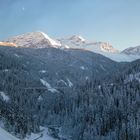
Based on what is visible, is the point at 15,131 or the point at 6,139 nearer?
the point at 6,139

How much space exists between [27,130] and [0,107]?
20.5m

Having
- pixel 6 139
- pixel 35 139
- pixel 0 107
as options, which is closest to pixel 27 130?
pixel 35 139

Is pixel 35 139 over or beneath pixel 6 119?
beneath

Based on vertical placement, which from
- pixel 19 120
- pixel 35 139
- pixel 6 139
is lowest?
pixel 35 139

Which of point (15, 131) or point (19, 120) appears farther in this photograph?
point (19, 120)

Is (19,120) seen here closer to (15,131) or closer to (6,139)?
(15,131)

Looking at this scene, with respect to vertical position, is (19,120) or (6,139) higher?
(6,139)

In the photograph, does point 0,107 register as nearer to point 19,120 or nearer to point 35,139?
point 19,120

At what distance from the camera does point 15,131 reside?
179250 millimetres

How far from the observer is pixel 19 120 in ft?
635

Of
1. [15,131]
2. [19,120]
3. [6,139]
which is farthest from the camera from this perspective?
[19,120]

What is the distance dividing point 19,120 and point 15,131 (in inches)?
583

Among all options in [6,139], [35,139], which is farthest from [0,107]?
[6,139]

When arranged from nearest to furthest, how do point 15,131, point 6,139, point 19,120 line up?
point 6,139
point 15,131
point 19,120
